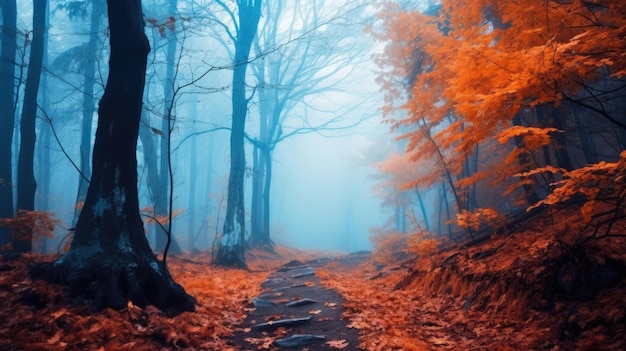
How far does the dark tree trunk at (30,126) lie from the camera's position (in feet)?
28.6

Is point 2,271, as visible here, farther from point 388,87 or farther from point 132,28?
point 388,87

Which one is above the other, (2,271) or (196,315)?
(2,271)

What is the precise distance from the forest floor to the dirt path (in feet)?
0.08

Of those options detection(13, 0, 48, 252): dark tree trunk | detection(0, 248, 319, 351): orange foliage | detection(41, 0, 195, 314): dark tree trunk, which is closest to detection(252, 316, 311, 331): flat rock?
detection(0, 248, 319, 351): orange foliage

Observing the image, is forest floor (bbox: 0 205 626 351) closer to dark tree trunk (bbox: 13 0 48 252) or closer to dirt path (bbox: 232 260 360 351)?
dirt path (bbox: 232 260 360 351)

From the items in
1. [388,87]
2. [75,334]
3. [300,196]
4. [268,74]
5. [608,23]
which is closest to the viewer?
[75,334]

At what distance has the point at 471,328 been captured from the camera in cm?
430

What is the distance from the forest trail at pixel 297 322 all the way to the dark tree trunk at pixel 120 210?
3.97ft

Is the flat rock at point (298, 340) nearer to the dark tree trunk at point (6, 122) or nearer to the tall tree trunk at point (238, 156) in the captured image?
the tall tree trunk at point (238, 156)

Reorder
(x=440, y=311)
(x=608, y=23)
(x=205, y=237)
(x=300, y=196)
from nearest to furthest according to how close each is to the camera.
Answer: (x=608, y=23) < (x=440, y=311) < (x=205, y=237) < (x=300, y=196)

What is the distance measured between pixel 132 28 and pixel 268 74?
17978 mm

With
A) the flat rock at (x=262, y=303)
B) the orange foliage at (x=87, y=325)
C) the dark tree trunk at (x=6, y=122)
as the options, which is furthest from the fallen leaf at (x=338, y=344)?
the dark tree trunk at (x=6, y=122)

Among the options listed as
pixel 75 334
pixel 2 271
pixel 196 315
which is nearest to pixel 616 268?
pixel 196 315

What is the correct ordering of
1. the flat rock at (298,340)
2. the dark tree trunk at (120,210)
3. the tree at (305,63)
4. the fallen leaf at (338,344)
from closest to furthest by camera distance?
the fallen leaf at (338,344)
the flat rock at (298,340)
the dark tree trunk at (120,210)
the tree at (305,63)
